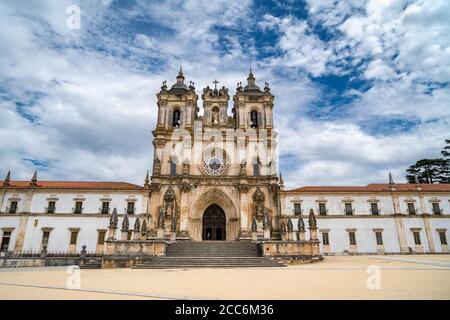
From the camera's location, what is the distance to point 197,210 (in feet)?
96.7

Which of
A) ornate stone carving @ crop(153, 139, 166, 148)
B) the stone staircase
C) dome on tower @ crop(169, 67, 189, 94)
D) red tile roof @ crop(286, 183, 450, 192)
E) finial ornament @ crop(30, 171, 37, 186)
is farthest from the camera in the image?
dome on tower @ crop(169, 67, 189, 94)

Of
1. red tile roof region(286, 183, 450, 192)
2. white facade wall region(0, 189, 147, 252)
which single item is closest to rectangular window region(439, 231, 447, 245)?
red tile roof region(286, 183, 450, 192)

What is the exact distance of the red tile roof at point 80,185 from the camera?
101 feet

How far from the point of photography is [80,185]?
1254 inches

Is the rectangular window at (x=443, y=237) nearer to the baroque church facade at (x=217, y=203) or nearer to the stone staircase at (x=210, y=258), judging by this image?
the baroque church facade at (x=217, y=203)

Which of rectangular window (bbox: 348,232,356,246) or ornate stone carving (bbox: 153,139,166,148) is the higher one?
ornate stone carving (bbox: 153,139,166,148)

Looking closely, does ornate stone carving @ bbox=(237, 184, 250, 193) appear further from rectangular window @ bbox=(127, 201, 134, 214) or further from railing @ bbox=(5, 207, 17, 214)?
railing @ bbox=(5, 207, 17, 214)

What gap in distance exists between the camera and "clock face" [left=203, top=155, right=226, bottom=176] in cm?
3137

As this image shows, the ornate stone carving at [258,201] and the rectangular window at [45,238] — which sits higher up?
the ornate stone carving at [258,201]

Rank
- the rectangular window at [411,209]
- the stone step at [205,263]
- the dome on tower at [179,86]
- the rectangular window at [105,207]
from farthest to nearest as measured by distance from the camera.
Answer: the dome on tower at [179,86] < the rectangular window at [411,209] < the rectangular window at [105,207] < the stone step at [205,263]

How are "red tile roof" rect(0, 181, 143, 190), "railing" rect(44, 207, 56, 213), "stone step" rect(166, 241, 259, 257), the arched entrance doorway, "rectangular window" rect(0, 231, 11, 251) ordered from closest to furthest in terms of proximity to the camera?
"stone step" rect(166, 241, 259, 257)
"rectangular window" rect(0, 231, 11, 251)
"railing" rect(44, 207, 56, 213)
the arched entrance doorway
"red tile roof" rect(0, 181, 143, 190)

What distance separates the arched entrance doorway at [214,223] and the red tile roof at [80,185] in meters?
8.24

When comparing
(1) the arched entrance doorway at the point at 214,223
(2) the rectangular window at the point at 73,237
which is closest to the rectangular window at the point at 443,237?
(1) the arched entrance doorway at the point at 214,223

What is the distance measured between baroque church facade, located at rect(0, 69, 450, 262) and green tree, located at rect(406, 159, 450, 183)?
55.4 ft
